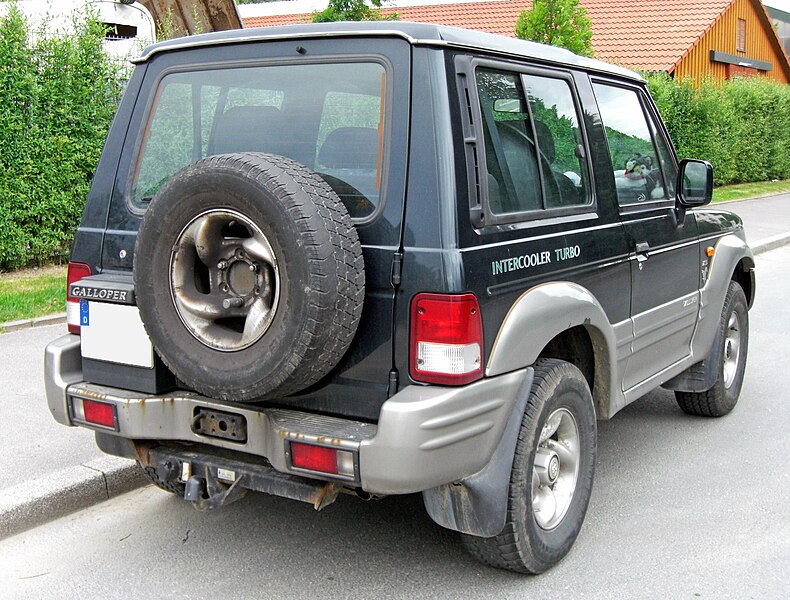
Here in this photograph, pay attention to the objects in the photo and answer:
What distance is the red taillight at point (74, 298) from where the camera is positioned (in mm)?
3715

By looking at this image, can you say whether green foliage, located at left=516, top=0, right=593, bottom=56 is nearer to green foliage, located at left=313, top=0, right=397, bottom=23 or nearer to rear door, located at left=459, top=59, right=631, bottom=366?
green foliage, located at left=313, top=0, right=397, bottom=23

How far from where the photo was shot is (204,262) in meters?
3.18

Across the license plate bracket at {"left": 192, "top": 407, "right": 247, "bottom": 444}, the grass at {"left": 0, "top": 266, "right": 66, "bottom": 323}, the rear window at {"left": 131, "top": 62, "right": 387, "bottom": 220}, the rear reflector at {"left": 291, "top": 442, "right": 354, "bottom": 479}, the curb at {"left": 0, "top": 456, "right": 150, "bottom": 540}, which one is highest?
the rear window at {"left": 131, "top": 62, "right": 387, "bottom": 220}

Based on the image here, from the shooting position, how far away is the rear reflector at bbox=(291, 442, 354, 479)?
120 inches

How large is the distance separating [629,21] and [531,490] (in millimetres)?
26588

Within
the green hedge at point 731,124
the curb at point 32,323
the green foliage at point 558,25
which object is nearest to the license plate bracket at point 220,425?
the curb at point 32,323

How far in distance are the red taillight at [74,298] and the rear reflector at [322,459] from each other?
1209 mm

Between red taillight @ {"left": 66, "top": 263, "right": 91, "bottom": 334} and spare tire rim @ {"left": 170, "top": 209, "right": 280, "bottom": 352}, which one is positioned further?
red taillight @ {"left": 66, "top": 263, "right": 91, "bottom": 334}

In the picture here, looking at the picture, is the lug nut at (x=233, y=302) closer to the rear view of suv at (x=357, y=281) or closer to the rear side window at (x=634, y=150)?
the rear view of suv at (x=357, y=281)

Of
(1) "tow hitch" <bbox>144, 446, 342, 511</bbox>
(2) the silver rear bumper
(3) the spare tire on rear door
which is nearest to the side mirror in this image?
(2) the silver rear bumper

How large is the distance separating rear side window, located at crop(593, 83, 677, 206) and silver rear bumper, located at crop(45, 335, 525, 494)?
153cm

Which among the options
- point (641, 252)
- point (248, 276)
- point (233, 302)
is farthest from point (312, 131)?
point (641, 252)

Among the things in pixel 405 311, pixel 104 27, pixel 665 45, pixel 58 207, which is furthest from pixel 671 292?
pixel 665 45

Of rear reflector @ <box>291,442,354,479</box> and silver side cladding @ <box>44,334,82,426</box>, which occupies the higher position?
silver side cladding @ <box>44,334,82,426</box>
